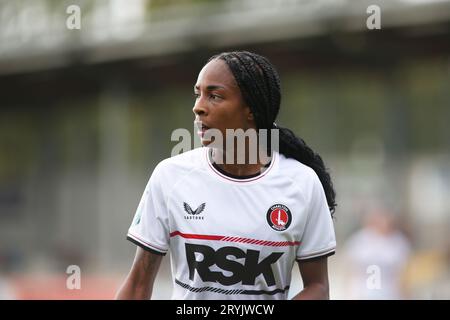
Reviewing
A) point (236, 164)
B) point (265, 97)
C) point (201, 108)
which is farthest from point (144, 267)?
point (265, 97)

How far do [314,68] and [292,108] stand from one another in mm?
1812

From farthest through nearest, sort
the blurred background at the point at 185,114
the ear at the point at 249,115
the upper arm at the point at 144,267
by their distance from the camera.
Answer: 1. the blurred background at the point at 185,114
2. the ear at the point at 249,115
3. the upper arm at the point at 144,267

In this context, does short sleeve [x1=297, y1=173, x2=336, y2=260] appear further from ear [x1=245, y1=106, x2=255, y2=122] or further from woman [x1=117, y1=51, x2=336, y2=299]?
ear [x1=245, y1=106, x2=255, y2=122]

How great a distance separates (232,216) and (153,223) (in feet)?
1.11

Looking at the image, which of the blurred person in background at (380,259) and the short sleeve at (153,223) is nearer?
the short sleeve at (153,223)

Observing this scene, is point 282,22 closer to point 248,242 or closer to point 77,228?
point 77,228

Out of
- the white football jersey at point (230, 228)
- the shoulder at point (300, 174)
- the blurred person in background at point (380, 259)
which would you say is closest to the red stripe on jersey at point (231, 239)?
the white football jersey at point (230, 228)

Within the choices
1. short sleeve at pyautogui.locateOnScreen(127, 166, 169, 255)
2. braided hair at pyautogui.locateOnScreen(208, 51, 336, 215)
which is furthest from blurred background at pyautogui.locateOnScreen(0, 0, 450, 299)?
short sleeve at pyautogui.locateOnScreen(127, 166, 169, 255)

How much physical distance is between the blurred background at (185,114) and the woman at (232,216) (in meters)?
9.23

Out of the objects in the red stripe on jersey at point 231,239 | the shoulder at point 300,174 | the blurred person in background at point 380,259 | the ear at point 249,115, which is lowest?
the blurred person in background at point 380,259

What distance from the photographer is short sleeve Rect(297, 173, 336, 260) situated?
153 inches

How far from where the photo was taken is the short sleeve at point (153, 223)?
3.79m

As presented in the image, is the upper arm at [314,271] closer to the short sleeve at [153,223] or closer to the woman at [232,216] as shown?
the woman at [232,216]

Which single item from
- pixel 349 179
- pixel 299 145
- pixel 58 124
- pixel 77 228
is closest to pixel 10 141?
pixel 58 124
